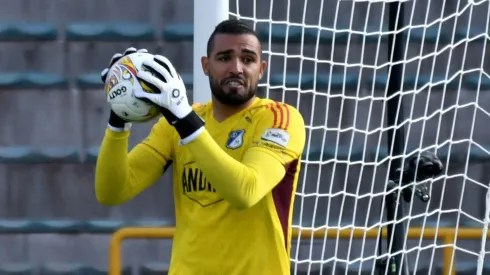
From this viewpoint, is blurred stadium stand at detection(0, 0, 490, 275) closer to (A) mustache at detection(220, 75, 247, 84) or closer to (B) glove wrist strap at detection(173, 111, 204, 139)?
(A) mustache at detection(220, 75, 247, 84)

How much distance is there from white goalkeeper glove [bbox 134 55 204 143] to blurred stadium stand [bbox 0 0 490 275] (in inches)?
99.1

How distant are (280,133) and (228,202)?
25 cm

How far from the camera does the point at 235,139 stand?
292 cm

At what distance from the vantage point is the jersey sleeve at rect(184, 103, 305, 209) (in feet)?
8.74

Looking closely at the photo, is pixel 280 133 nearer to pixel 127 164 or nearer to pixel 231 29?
pixel 231 29

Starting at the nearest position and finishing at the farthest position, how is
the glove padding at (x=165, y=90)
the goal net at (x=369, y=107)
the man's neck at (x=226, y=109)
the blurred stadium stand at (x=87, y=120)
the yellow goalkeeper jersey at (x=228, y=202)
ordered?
the glove padding at (x=165, y=90) < the yellow goalkeeper jersey at (x=228, y=202) < the man's neck at (x=226, y=109) < the goal net at (x=369, y=107) < the blurred stadium stand at (x=87, y=120)

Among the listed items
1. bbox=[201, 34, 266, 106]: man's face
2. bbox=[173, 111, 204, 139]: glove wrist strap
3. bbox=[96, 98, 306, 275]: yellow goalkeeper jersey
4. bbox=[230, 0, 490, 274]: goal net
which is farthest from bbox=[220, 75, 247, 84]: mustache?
bbox=[230, 0, 490, 274]: goal net

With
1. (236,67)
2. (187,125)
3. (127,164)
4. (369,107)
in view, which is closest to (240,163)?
(187,125)

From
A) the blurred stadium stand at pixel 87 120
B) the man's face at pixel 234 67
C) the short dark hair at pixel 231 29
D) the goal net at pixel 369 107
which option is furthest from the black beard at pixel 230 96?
the blurred stadium stand at pixel 87 120

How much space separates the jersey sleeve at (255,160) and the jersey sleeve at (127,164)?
0.28 metres

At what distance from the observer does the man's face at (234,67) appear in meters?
2.86

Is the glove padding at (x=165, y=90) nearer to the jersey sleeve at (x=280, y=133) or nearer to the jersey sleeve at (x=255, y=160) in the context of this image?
the jersey sleeve at (x=255, y=160)

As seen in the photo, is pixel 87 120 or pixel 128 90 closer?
pixel 128 90

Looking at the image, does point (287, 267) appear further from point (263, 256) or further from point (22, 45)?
point (22, 45)
